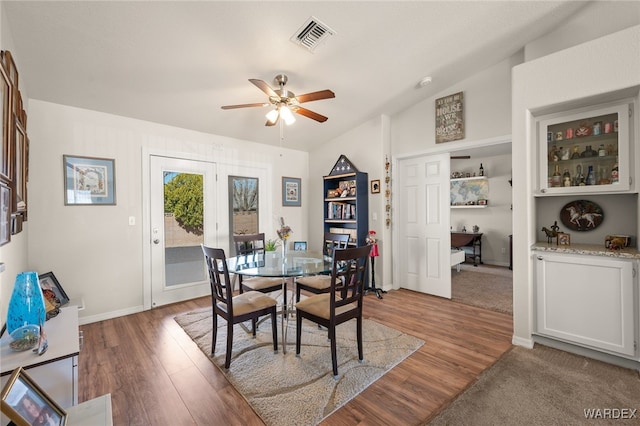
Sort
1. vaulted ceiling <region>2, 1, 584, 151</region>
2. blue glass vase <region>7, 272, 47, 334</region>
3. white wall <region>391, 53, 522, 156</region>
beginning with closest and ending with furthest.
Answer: blue glass vase <region>7, 272, 47, 334</region> < vaulted ceiling <region>2, 1, 584, 151</region> < white wall <region>391, 53, 522, 156</region>

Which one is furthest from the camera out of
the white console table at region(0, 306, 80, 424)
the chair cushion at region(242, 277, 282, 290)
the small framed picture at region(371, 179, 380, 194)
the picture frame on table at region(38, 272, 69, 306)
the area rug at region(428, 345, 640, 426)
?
the small framed picture at region(371, 179, 380, 194)

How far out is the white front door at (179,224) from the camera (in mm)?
3582

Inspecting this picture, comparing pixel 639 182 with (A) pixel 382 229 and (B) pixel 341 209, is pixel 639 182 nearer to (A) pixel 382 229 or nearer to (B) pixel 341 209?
(A) pixel 382 229

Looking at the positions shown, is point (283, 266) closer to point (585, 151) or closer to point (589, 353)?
point (589, 353)

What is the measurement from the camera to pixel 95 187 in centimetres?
315

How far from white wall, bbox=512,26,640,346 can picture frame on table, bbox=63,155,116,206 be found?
4419 mm

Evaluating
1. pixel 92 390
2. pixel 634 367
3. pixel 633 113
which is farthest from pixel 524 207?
pixel 92 390

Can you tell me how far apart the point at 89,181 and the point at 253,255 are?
2.04 metres

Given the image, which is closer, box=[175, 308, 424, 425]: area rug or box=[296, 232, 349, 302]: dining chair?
box=[175, 308, 424, 425]: area rug

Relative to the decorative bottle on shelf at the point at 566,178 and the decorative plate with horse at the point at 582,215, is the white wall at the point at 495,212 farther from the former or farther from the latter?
the decorative bottle on shelf at the point at 566,178

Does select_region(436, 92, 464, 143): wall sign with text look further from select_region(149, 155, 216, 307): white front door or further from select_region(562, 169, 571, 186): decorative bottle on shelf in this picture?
select_region(149, 155, 216, 307): white front door

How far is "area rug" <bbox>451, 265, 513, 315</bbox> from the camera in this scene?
3684 mm

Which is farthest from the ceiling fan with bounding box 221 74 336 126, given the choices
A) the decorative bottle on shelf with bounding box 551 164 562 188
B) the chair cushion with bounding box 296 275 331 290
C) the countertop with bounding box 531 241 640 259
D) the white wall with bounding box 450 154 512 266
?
the white wall with bounding box 450 154 512 266

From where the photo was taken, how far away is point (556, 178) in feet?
8.59
